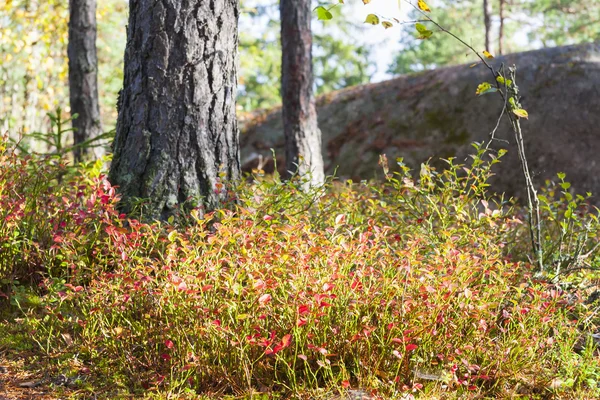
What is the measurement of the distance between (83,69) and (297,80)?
2830 mm

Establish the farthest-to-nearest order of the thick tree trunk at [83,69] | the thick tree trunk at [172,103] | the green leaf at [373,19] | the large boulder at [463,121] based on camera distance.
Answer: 1. the large boulder at [463,121]
2. the thick tree trunk at [83,69]
3. the thick tree trunk at [172,103]
4. the green leaf at [373,19]

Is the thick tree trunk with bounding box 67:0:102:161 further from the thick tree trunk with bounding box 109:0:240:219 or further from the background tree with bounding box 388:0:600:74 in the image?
the background tree with bounding box 388:0:600:74

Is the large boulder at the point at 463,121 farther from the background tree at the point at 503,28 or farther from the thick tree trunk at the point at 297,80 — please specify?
the background tree at the point at 503,28

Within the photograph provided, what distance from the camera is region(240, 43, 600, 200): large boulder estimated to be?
804cm

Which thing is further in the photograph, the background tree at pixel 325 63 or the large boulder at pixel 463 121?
the background tree at pixel 325 63

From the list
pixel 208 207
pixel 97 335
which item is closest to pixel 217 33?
pixel 208 207

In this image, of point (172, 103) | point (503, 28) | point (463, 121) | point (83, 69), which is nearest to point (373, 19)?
point (172, 103)

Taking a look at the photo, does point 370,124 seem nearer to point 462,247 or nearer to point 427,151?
point 427,151

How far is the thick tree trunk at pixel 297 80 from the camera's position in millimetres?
7539

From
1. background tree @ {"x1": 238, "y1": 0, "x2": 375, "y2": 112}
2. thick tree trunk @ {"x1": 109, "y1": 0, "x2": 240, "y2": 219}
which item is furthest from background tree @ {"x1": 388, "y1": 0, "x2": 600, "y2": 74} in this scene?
thick tree trunk @ {"x1": 109, "y1": 0, "x2": 240, "y2": 219}

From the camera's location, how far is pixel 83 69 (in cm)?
757

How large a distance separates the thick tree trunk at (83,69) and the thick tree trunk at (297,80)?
2.54 m

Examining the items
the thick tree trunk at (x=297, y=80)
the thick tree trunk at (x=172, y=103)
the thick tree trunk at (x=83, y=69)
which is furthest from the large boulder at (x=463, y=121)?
the thick tree trunk at (x=172, y=103)

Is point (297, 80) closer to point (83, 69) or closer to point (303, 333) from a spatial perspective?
point (83, 69)
